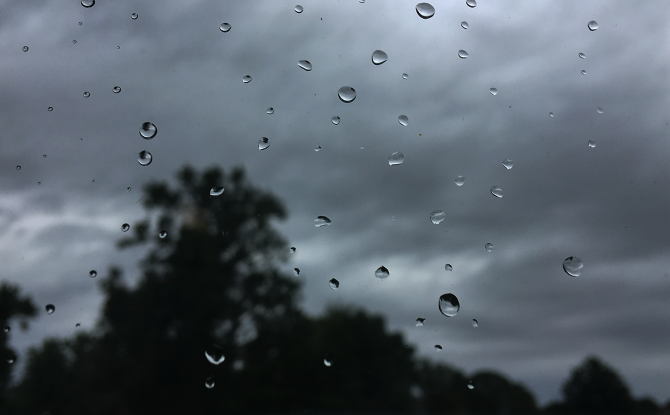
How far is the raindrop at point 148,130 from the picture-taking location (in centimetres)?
151

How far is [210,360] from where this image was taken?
1542mm

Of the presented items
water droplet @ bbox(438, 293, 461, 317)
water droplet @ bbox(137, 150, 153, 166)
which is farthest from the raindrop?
water droplet @ bbox(438, 293, 461, 317)

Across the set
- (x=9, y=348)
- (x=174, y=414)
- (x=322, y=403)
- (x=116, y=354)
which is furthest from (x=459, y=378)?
(x=9, y=348)

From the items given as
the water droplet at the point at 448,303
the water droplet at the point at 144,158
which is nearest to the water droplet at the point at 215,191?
Result: the water droplet at the point at 144,158

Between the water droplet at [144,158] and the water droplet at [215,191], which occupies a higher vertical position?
the water droplet at [144,158]

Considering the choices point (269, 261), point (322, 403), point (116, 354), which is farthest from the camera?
point (269, 261)

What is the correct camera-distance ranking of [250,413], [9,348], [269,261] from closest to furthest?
[9,348] < [250,413] < [269,261]

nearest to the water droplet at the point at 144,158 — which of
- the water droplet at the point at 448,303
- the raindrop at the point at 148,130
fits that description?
the raindrop at the point at 148,130

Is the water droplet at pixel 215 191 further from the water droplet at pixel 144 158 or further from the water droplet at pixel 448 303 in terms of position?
the water droplet at pixel 448 303

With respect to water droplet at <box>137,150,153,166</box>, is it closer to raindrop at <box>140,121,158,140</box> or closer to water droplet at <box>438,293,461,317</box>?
raindrop at <box>140,121,158,140</box>

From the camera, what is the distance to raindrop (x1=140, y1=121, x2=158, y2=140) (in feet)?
4.94

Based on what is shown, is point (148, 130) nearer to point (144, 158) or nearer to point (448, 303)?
point (144, 158)

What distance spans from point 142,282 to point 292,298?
597 mm

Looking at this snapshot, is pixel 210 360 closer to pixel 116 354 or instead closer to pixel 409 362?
pixel 116 354
